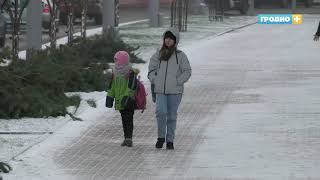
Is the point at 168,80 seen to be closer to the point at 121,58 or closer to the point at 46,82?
the point at 121,58

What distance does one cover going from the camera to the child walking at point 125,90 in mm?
12617

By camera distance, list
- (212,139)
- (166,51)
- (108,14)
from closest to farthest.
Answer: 1. (166,51)
2. (212,139)
3. (108,14)

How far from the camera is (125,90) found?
12.6 m

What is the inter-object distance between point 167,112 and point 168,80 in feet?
1.34

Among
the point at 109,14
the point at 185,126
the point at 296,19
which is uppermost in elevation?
the point at 185,126

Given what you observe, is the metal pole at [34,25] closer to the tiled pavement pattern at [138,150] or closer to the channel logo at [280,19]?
the tiled pavement pattern at [138,150]

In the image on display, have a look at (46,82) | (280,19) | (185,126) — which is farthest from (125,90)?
(280,19)

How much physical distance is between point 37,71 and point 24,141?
3024 mm

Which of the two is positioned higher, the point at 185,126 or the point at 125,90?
the point at 125,90

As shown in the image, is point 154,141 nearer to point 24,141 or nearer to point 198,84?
point 24,141

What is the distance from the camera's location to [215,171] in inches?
432

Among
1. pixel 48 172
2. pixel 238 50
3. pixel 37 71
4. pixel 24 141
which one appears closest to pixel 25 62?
pixel 37 71

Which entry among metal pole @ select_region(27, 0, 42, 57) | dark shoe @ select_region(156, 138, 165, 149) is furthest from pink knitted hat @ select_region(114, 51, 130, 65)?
metal pole @ select_region(27, 0, 42, 57)

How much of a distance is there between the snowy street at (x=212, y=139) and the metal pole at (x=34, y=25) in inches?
99.1
